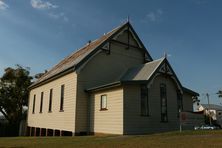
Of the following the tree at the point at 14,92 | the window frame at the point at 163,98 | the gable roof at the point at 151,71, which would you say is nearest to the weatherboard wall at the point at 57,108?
the gable roof at the point at 151,71

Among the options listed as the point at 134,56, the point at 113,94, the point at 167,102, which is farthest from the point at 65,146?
the point at 134,56

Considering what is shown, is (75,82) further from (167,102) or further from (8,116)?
(8,116)

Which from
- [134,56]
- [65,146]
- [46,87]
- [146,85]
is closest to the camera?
[65,146]

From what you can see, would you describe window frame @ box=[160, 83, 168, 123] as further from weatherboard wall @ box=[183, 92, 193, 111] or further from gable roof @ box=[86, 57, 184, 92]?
weatherboard wall @ box=[183, 92, 193, 111]

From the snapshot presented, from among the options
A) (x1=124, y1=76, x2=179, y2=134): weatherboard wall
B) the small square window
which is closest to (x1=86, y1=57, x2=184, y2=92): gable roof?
(x1=124, y1=76, x2=179, y2=134): weatherboard wall

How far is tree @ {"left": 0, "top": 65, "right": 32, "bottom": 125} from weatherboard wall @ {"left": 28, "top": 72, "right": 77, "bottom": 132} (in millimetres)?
15727

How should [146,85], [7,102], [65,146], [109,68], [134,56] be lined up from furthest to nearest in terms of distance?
[7,102] < [134,56] < [109,68] < [146,85] < [65,146]

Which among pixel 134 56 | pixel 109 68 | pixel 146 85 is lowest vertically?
pixel 146 85

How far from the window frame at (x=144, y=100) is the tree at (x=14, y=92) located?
33.0m

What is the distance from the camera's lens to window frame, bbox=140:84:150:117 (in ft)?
64.9

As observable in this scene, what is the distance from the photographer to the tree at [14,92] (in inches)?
1887

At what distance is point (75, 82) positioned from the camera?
21.9 meters

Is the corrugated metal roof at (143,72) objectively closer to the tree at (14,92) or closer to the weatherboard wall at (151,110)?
the weatherboard wall at (151,110)

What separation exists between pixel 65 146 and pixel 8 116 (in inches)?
1565
